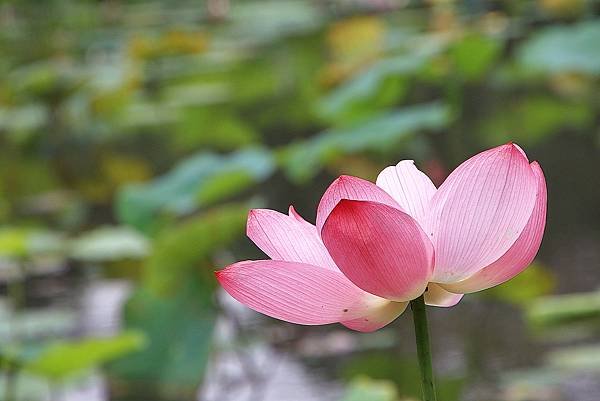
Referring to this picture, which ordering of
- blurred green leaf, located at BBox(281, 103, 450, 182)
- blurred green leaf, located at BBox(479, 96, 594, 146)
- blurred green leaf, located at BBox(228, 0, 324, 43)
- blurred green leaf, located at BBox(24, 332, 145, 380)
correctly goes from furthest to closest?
blurred green leaf, located at BBox(228, 0, 324, 43) → blurred green leaf, located at BBox(479, 96, 594, 146) → blurred green leaf, located at BBox(281, 103, 450, 182) → blurred green leaf, located at BBox(24, 332, 145, 380)

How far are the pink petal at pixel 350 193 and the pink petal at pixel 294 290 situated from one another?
0.02 meters

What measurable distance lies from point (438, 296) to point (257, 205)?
89 centimetres

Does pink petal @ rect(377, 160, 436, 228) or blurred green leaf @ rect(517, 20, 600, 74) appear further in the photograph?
blurred green leaf @ rect(517, 20, 600, 74)

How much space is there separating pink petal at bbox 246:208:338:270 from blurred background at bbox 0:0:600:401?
454 mm

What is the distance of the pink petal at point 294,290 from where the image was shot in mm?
348

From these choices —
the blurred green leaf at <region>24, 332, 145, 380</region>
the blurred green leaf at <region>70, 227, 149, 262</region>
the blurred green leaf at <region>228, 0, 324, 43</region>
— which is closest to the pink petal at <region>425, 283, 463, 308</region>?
the blurred green leaf at <region>24, 332, 145, 380</region>

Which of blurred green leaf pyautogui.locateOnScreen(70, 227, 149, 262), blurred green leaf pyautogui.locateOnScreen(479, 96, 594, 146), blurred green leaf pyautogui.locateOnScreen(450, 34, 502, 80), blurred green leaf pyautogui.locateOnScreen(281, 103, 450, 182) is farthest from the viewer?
blurred green leaf pyautogui.locateOnScreen(479, 96, 594, 146)

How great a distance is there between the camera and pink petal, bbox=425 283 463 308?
375 millimetres

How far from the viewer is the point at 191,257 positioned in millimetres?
1259

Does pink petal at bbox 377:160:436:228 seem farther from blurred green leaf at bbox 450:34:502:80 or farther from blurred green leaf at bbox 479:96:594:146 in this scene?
blurred green leaf at bbox 479:96:594:146

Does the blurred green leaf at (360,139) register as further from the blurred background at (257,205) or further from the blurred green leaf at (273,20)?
the blurred green leaf at (273,20)

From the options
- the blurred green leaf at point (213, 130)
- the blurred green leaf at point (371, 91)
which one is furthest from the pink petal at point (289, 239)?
the blurred green leaf at point (213, 130)

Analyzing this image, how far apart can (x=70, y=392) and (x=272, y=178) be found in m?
1.21

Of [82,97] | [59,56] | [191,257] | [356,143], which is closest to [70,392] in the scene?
[191,257]
